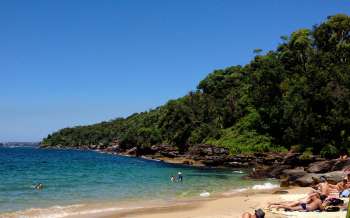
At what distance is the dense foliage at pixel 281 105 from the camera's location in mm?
58188

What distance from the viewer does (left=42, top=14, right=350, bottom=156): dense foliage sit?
58.2 meters

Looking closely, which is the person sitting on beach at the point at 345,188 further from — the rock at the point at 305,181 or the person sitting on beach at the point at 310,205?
the rock at the point at 305,181

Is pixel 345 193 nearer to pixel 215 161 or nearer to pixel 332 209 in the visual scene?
pixel 332 209

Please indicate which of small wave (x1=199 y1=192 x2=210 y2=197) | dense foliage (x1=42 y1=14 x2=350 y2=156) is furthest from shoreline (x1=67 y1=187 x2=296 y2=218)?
dense foliage (x1=42 y1=14 x2=350 y2=156)

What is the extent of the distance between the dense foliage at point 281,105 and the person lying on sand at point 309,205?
117 ft

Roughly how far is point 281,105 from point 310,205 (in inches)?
1956

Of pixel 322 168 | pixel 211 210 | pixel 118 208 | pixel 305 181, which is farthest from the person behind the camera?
pixel 322 168

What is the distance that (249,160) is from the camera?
64562mm

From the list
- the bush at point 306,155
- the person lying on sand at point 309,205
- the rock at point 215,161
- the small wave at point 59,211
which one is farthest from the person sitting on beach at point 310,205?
the rock at point 215,161

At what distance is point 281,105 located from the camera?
69188mm

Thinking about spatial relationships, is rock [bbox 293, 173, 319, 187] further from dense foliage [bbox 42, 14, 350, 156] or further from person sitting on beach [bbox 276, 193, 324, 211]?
dense foliage [bbox 42, 14, 350, 156]

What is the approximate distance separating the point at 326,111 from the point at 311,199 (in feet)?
133

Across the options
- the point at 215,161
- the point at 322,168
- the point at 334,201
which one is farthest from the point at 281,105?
the point at 334,201

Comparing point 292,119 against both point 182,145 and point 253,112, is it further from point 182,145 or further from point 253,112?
point 182,145
